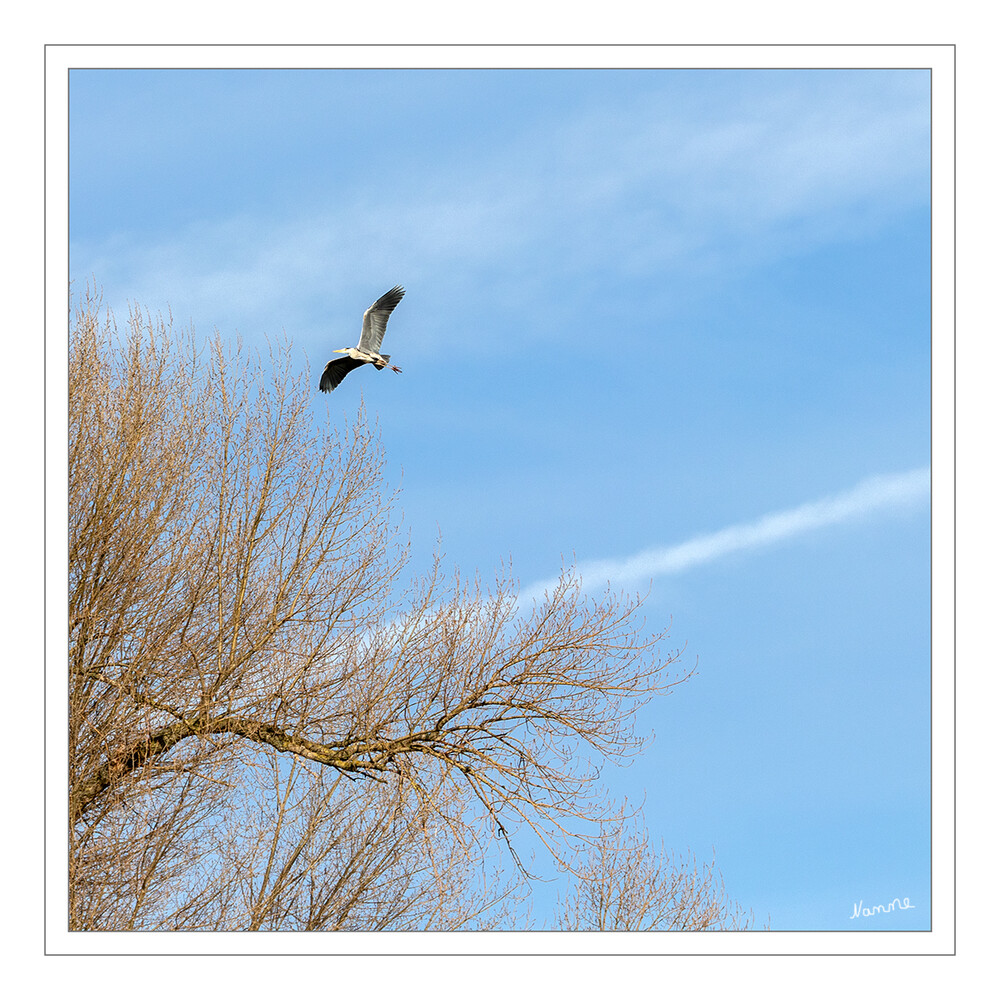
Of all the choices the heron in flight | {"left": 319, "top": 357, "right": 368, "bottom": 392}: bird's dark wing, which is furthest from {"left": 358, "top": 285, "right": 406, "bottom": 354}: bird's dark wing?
{"left": 319, "top": 357, "right": 368, "bottom": 392}: bird's dark wing

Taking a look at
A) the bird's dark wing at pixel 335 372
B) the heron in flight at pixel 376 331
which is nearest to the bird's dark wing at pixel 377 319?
the heron in flight at pixel 376 331

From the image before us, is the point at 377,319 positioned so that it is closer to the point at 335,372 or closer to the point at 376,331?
the point at 376,331

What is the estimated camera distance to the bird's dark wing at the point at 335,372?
979cm

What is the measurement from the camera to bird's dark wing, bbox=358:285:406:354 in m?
9.04

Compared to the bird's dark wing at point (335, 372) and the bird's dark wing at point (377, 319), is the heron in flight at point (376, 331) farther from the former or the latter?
the bird's dark wing at point (335, 372)

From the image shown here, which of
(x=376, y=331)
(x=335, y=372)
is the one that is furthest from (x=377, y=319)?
(x=335, y=372)

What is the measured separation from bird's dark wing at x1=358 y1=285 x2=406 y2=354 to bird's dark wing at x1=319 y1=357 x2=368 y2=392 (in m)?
0.55

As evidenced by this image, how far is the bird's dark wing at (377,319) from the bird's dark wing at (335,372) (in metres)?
0.55

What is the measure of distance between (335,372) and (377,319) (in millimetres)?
1096

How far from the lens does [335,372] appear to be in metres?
10.0
